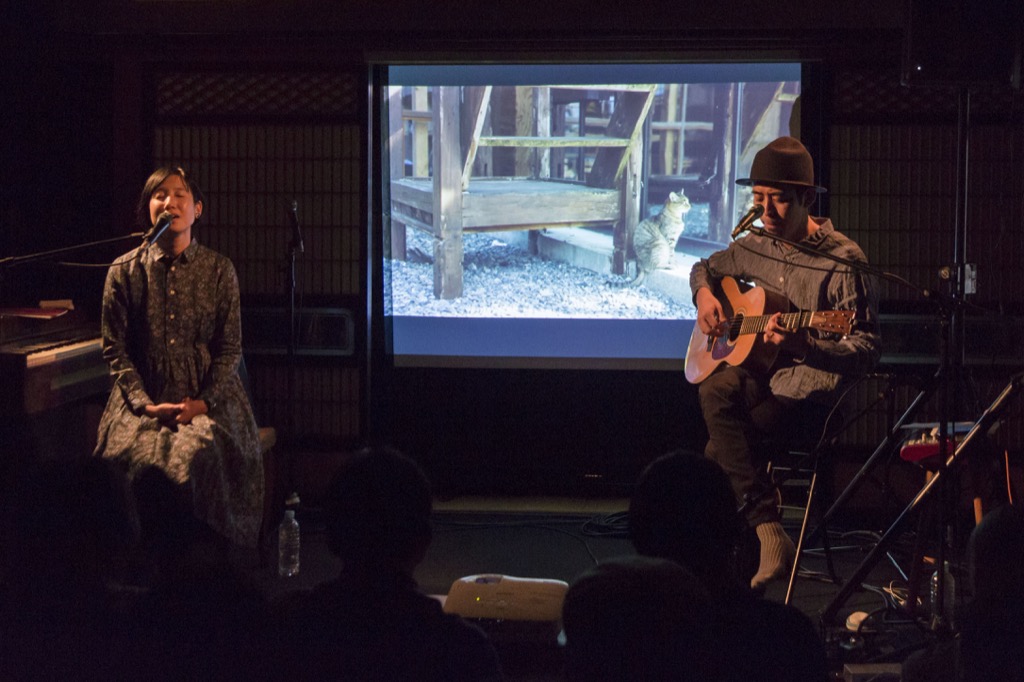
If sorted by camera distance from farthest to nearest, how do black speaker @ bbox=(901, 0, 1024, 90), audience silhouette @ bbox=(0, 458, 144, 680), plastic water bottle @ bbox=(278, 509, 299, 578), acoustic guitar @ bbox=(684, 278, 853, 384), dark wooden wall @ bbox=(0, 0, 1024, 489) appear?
dark wooden wall @ bbox=(0, 0, 1024, 489), plastic water bottle @ bbox=(278, 509, 299, 578), acoustic guitar @ bbox=(684, 278, 853, 384), black speaker @ bbox=(901, 0, 1024, 90), audience silhouette @ bbox=(0, 458, 144, 680)

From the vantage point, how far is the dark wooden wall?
5.18 meters

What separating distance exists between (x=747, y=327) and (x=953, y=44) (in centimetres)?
122

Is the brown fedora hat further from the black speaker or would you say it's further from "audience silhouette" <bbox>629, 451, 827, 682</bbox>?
"audience silhouette" <bbox>629, 451, 827, 682</bbox>

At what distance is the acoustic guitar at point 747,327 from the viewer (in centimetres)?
380

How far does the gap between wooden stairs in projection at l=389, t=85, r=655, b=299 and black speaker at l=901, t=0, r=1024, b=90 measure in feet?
7.20

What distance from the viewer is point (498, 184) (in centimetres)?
579

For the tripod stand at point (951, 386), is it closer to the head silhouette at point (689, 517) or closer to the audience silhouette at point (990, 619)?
the audience silhouette at point (990, 619)

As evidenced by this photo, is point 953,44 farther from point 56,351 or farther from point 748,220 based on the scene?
point 56,351

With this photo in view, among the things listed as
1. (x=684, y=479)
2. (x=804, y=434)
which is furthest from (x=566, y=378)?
(x=684, y=479)

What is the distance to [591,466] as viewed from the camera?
18.8 feet

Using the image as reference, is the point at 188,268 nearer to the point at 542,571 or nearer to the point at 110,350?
the point at 110,350

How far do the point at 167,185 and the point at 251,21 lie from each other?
155 cm

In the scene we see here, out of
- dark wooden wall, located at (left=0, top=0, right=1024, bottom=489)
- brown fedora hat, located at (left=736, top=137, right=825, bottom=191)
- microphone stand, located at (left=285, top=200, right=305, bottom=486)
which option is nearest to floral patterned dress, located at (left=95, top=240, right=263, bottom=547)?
microphone stand, located at (left=285, top=200, right=305, bottom=486)

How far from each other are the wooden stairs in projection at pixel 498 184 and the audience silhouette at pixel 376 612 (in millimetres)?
3944
